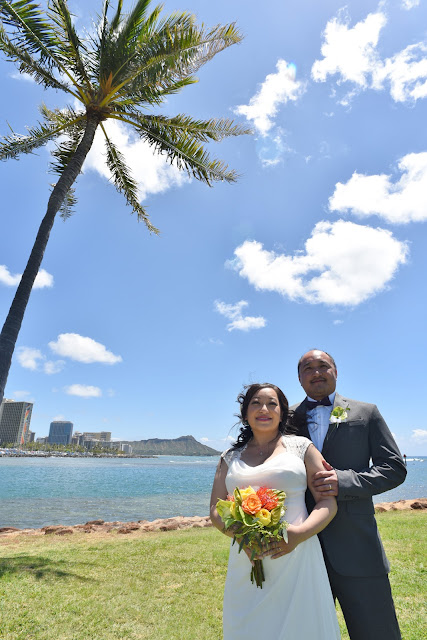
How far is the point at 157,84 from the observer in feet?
30.1

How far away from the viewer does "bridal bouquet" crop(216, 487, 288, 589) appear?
2.61m

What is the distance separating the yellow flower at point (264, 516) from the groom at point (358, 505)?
1.80 ft

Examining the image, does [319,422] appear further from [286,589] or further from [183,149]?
A: [183,149]

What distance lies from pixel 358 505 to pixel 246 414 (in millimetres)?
1188

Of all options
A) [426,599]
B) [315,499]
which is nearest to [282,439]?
[315,499]

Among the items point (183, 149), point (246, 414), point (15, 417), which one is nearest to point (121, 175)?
point (183, 149)

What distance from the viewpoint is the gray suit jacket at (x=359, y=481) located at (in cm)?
297

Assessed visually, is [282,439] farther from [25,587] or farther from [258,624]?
[25,587]

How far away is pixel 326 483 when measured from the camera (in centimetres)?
294

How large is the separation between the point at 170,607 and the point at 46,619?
5.97 feet

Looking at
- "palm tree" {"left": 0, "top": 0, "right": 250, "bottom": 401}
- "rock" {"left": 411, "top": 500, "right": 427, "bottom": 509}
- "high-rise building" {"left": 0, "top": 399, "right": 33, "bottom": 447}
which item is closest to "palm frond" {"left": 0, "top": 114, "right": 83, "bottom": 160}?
"palm tree" {"left": 0, "top": 0, "right": 250, "bottom": 401}

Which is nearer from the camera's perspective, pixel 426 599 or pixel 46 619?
pixel 46 619

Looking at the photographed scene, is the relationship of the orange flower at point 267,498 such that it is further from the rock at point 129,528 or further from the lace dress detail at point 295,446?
the rock at point 129,528

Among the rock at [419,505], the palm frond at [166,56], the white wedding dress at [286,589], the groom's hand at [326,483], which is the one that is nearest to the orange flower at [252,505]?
the white wedding dress at [286,589]
